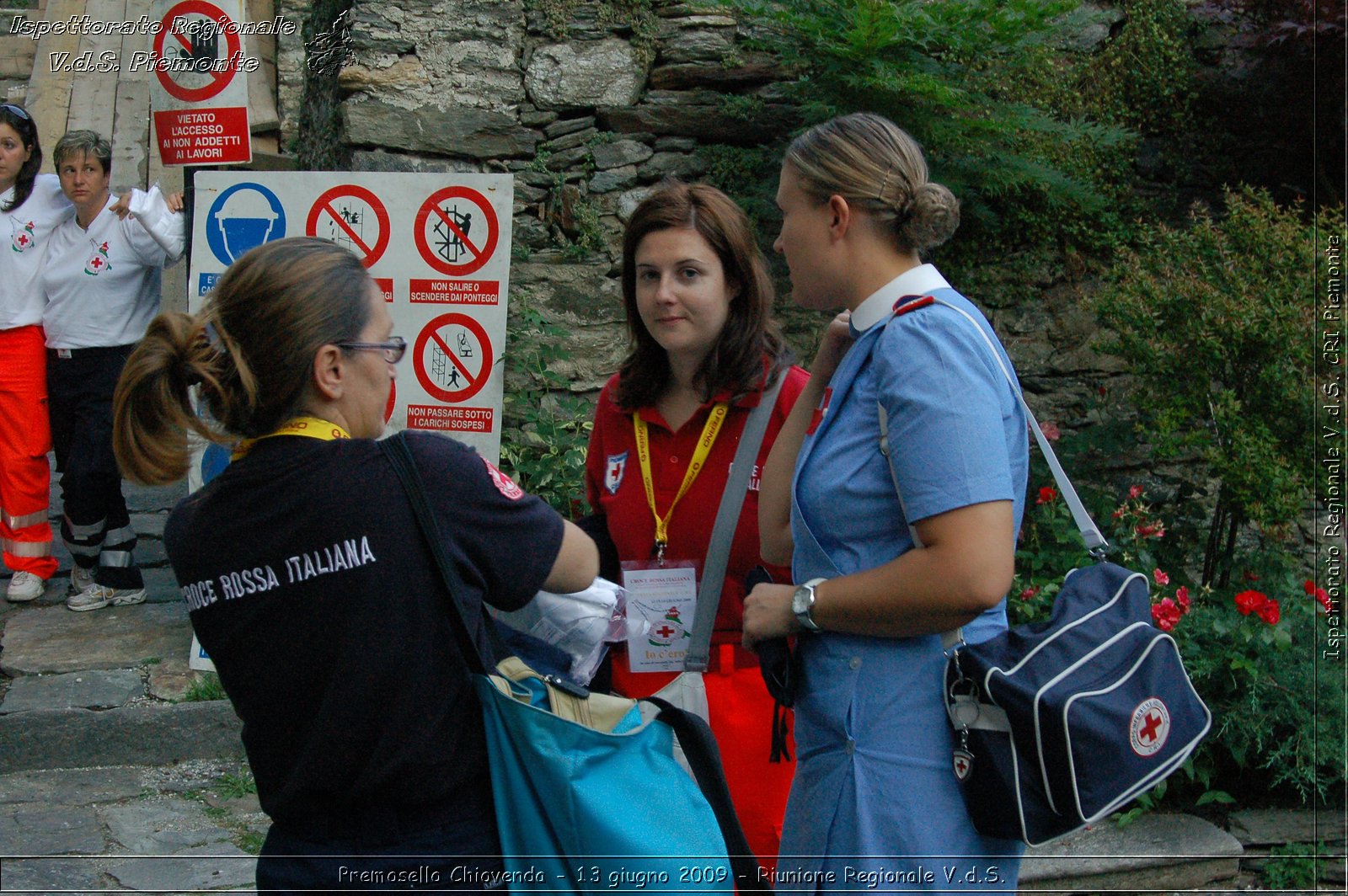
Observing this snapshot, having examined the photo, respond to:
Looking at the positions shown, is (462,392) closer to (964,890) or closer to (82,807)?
(82,807)

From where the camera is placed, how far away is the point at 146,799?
397cm

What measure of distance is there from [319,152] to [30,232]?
1579 mm

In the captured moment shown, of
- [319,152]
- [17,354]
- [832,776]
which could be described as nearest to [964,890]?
[832,776]

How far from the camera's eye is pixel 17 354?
523cm

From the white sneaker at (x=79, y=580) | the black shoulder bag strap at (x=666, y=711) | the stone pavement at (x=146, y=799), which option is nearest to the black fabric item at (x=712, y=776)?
the black shoulder bag strap at (x=666, y=711)

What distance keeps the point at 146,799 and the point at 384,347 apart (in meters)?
3.20

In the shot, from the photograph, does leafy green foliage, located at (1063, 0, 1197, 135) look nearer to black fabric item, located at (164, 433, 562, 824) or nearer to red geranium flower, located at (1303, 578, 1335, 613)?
red geranium flower, located at (1303, 578, 1335, 613)

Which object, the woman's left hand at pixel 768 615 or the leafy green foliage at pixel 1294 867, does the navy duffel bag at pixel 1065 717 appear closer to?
the woman's left hand at pixel 768 615

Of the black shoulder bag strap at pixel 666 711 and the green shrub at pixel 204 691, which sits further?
the green shrub at pixel 204 691

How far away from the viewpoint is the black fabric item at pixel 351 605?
140cm

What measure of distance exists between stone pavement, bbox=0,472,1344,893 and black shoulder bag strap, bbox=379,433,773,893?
2.29 metres

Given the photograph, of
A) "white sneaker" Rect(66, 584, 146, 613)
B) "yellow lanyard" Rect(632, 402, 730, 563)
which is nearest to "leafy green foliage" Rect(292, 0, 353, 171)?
"white sneaker" Rect(66, 584, 146, 613)

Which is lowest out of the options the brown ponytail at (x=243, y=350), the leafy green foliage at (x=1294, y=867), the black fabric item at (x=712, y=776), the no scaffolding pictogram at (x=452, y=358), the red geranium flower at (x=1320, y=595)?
the leafy green foliage at (x=1294, y=867)

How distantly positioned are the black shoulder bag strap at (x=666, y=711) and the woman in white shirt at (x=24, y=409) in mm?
4625
